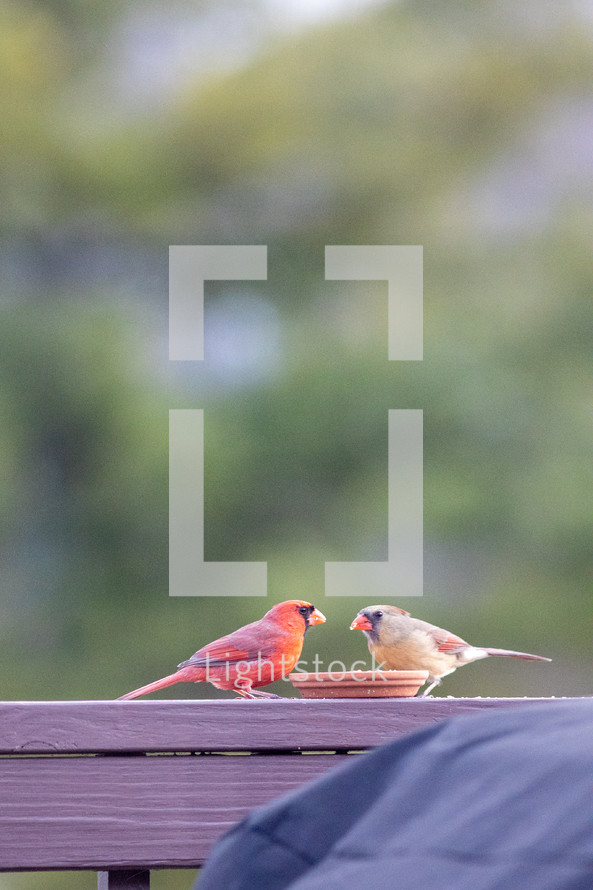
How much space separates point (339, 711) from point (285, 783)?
0.07 meters

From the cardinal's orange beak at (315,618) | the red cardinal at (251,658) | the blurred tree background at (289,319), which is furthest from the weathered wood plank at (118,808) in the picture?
the blurred tree background at (289,319)

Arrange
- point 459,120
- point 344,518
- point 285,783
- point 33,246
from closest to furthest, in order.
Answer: point 285,783
point 344,518
point 33,246
point 459,120

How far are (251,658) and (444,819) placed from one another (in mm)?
716

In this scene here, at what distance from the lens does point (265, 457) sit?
331 centimetres

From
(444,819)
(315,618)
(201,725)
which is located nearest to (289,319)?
(315,618)

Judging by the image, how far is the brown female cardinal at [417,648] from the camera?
0.94 metres

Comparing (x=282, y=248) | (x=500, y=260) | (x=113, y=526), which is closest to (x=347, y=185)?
(x=282, y=248)

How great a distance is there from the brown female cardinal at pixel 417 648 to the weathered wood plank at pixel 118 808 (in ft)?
0.63

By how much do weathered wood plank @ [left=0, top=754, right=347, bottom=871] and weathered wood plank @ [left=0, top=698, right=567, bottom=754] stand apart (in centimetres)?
2

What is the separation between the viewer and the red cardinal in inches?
36.6

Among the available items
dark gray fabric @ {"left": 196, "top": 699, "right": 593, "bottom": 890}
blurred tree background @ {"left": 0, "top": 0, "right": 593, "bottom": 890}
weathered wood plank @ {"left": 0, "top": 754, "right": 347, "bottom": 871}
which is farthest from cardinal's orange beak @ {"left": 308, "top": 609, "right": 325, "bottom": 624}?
blurred tree background @ {"left": 0, "top": 0, "right": 593, "bottom": 890}

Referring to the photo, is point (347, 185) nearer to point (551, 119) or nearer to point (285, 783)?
point (551, 119)

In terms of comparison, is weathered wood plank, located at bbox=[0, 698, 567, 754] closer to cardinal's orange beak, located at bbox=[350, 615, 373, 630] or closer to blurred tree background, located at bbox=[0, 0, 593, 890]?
cardinal's orange beak, located at bbox=[350, 615, 373, 630]

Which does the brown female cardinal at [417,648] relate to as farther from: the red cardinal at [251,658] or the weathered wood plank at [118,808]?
the weathered wood plank at [118,808]
